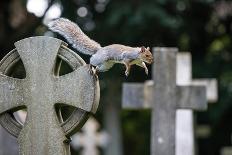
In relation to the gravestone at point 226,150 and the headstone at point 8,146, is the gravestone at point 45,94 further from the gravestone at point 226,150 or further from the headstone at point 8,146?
the gravestone at point 226,150

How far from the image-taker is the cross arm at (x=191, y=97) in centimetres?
632

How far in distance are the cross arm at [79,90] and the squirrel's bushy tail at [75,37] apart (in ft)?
0.67

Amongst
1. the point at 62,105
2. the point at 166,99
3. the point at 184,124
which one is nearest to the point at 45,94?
the point at 62,105

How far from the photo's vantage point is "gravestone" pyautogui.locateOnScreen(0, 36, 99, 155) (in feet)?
13.6

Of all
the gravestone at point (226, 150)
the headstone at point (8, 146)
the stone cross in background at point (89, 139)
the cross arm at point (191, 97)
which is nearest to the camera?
the cross arm at point (191, 97)

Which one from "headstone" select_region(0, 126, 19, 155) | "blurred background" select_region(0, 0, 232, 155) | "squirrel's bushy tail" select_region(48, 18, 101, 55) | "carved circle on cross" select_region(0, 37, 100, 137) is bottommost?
"headstone" select_region(0, 126, 19, 155)

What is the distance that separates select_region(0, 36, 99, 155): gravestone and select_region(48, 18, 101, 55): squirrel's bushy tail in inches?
6.7

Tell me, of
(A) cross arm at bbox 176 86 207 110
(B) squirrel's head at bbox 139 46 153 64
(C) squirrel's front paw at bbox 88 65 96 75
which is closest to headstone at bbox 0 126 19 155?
(A) cross arm at bbox 176 86 207 110

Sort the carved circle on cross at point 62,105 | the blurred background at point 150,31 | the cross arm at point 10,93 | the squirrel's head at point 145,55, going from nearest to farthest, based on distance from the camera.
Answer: the squirrel's head at point 145,55, the carved circle on cross at point 62,105, the cross arm at point 10,93, the blurred background at point 150,31

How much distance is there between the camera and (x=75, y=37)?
173 inches

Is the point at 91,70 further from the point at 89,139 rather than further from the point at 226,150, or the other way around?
the point at 89,139

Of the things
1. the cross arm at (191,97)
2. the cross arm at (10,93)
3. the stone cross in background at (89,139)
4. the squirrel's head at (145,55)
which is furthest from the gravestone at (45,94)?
the stone cross in background at (89,139)

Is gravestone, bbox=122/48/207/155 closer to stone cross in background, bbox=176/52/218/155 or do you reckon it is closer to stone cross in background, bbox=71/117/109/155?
stone cross in background, bbox=176/52/218/155

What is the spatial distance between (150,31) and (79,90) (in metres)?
9.19
